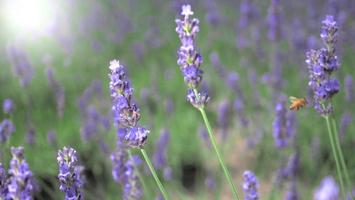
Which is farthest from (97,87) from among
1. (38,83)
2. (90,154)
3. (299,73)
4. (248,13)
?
(299,73)

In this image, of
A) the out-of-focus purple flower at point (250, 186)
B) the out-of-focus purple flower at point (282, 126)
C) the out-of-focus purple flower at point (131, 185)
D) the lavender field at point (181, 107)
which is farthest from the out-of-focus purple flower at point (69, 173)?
the out-of-focus purple flower at point (282, 126)

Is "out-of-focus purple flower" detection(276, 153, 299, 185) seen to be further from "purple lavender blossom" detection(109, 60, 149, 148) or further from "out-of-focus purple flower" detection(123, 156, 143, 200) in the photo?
"purple lavender blossom" detection(109, 60, 149, 148)

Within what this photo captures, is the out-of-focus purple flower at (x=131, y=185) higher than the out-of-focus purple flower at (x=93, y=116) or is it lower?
lower

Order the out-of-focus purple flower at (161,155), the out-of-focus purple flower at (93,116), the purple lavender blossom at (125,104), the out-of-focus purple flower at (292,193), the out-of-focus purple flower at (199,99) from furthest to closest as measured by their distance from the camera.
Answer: the out-of-focus purple flower at (93,116) → the out-of-focus purple flower at (161,155) → the out-of-focus purple flower at (292,193) → the out-of-focus purple flower at (199,99) → the purple lavender blossom at (125,104)

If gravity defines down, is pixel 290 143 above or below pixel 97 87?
below

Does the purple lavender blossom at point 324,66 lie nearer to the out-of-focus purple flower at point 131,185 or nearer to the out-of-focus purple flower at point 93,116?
the out-of-focus purple flower at point 131,185

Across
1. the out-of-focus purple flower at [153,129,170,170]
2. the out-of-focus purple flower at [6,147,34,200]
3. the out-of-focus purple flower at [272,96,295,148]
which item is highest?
the out-of-focus purple flower at [153,129,170,170]

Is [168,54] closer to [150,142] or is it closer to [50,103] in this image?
[50,103]

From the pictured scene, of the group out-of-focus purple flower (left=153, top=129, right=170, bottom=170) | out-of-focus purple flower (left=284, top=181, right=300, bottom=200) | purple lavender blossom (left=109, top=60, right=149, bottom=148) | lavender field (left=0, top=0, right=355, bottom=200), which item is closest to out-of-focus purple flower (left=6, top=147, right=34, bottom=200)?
lavender field (left=0, top=0, right=355, bottom=200)

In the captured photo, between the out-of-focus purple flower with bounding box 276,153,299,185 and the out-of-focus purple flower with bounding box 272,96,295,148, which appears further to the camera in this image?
the out-of-focus purple flower with bounding box 276,153,299,185
